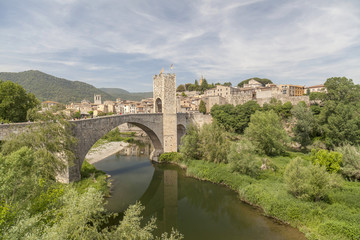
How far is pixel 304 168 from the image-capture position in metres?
12.1

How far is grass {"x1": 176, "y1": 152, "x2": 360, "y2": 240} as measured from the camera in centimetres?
955

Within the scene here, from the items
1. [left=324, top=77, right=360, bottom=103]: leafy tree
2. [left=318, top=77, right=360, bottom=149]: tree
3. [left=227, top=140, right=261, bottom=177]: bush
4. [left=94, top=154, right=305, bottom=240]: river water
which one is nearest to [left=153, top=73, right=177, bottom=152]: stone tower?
[left=94, top=154, right=305, bottom=240]: river water

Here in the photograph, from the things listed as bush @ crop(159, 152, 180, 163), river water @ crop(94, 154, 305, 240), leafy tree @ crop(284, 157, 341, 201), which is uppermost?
leafy tree @ crop(284, 157, 341, 201)

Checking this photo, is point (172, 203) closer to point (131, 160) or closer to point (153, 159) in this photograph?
point (153, 159)

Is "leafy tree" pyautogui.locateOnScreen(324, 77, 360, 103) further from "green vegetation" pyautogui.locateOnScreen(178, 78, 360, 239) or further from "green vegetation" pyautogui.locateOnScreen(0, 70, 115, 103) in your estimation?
"green vegetation" pyautogui.locateOnScreen(0, 70, 115, 103)

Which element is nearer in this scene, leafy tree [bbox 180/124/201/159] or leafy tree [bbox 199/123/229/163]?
leafy tree [bbox 199/123/229/163]

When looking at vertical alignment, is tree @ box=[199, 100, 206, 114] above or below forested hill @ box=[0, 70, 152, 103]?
below

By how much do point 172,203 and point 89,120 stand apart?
9715 mm

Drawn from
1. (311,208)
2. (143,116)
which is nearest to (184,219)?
(311,208)

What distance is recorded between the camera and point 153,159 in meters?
25.4

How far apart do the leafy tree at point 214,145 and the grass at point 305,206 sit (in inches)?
105

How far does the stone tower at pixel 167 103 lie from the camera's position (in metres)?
24.4

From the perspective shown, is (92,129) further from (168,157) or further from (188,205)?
(168,157)

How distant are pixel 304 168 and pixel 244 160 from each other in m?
4.85
